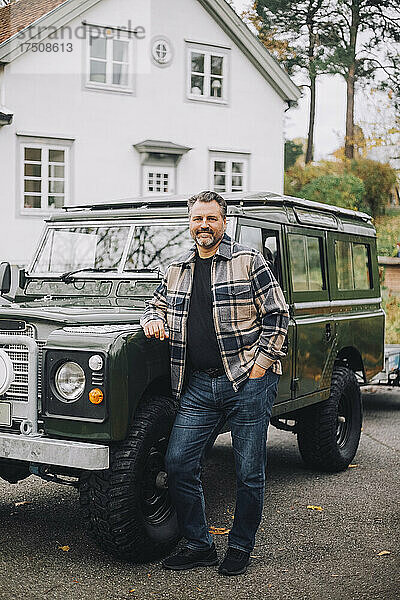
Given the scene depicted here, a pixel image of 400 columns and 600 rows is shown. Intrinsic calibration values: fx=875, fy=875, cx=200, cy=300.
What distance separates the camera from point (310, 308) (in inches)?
269

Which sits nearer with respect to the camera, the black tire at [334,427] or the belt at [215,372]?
the belt at [215,372]

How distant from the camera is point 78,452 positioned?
178 inches

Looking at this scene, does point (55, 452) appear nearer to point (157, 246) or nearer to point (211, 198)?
point (211, 198)

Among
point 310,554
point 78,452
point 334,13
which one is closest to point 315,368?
point 310,554

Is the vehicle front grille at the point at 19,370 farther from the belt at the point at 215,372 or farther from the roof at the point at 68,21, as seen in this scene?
the roof at the point at 68,21

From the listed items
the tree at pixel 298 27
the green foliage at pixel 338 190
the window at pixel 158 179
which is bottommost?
the window at pixel 158 179

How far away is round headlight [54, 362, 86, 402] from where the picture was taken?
465 centimetres

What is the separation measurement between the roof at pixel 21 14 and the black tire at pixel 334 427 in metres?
16.6

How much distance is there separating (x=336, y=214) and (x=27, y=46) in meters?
15.1

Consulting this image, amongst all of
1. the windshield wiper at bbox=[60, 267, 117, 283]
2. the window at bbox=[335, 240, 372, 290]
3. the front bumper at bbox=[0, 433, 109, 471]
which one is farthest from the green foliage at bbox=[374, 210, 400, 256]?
the front bumper at bbox=[0, 433, 109, 471]

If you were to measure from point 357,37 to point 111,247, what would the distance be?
100 ft

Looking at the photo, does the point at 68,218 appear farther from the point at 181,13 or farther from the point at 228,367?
the point at 181,13

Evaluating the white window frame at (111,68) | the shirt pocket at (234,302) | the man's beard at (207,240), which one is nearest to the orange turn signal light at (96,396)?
the shirt pocket at (234,302)

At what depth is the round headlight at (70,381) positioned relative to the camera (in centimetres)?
465
